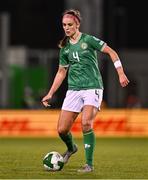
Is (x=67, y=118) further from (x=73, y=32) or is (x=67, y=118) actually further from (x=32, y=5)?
(x=32, y=5)

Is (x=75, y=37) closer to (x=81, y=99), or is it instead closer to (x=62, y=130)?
(x=81, y=99)

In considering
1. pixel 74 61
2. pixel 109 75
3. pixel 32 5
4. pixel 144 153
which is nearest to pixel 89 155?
pixel 74 61

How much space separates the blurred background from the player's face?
1421cm

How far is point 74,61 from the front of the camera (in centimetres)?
1209

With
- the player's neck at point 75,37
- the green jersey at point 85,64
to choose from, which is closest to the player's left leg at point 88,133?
the green jersey at point 85,64

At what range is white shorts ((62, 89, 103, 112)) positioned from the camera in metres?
12.0

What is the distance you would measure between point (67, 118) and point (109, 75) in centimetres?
2161

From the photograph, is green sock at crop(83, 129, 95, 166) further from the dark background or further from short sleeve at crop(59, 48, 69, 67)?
the dark background

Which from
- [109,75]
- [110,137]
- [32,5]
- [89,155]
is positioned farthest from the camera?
[32,5]

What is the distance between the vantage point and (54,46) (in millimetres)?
41562

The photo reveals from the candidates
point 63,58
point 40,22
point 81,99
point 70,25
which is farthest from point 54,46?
point 70,25

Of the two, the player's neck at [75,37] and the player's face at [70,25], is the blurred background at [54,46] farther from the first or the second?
the player's face at [70,25]

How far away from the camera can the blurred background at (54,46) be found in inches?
1081

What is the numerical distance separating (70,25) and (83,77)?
0.74m
